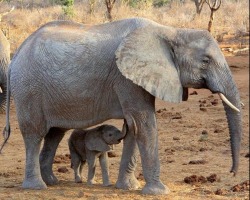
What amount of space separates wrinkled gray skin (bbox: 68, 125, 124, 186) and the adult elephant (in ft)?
0.56

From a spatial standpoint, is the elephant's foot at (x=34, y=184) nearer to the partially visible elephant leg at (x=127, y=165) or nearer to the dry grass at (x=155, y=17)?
the partially visible elephant leg at (x=127, y=165)

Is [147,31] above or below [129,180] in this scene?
above

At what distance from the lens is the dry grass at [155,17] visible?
24656mm

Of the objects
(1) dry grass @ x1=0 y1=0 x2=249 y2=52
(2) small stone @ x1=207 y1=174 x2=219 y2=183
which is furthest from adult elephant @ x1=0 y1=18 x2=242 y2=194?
(1) dry grass @ x1=0 y1=0 x2=249 y2=52

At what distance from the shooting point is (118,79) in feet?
22.5

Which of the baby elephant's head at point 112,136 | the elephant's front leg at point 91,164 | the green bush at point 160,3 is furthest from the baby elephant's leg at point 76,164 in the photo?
the green bush at point 160,3

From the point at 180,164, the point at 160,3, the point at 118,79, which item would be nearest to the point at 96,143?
the point at 118,79

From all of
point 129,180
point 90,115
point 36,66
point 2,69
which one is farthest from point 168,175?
point 2,69

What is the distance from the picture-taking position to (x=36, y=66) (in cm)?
708

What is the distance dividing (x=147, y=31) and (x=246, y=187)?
165cm

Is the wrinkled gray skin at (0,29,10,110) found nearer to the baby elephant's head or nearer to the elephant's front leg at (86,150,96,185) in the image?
the elephant's front leg at (86,150,96,185)

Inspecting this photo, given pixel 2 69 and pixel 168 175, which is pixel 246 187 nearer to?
pixel 168 175

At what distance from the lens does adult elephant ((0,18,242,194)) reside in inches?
264

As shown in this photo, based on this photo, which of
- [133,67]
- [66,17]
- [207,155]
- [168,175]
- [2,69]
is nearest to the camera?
[133,67]
